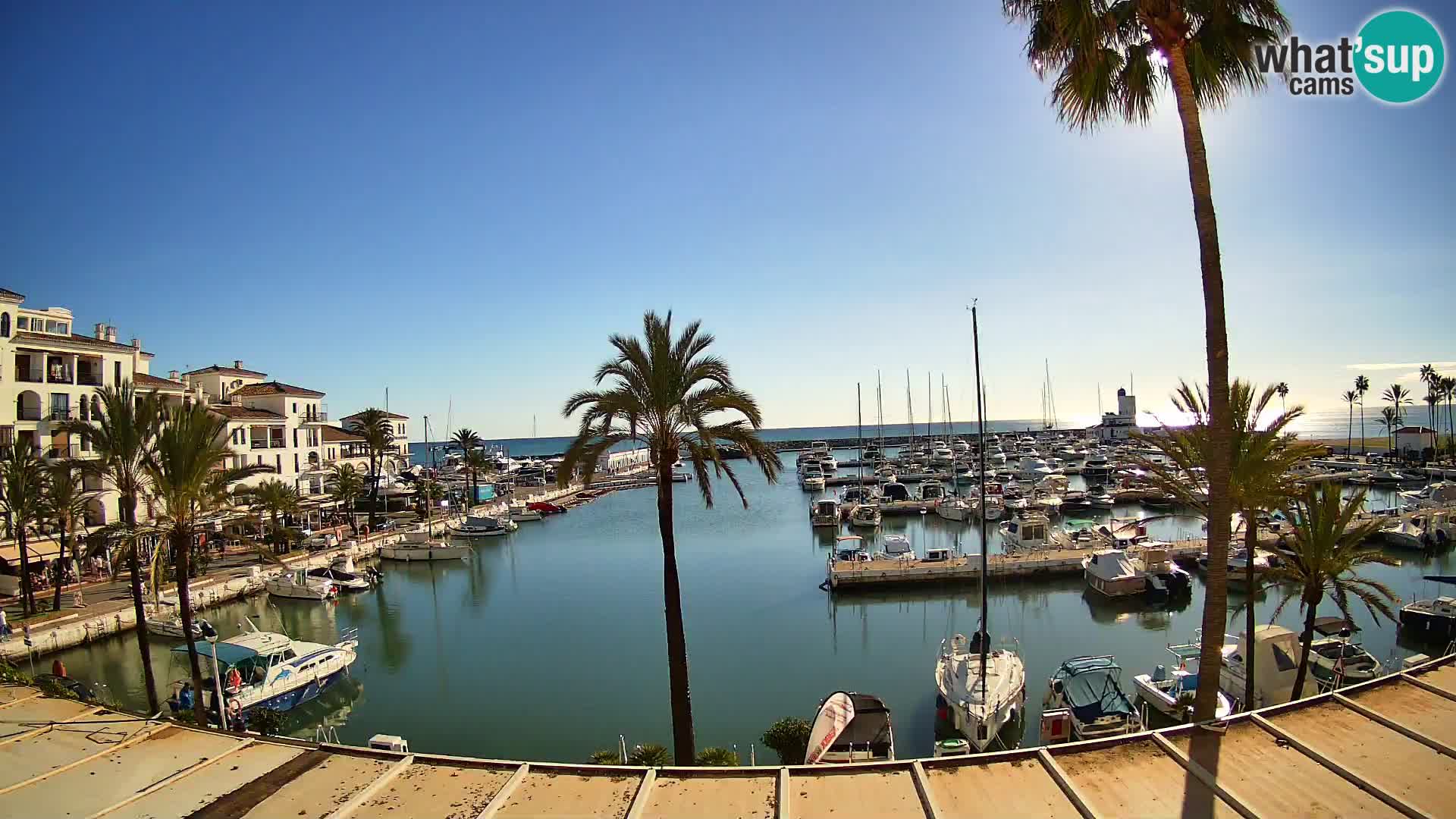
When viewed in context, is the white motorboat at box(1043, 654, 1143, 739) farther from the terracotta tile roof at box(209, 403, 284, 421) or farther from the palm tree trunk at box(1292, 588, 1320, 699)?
the terracotta tile roof at box(209, 403, 284, 421)

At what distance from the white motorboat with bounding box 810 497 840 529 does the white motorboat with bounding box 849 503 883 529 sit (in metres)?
1.30

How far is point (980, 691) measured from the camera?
739 inches

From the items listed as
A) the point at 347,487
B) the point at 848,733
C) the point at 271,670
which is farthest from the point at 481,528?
the point at 848,733

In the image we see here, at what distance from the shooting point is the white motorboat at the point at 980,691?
17.9 meters

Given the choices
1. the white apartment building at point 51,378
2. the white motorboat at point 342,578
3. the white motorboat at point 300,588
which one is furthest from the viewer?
the white motorboat at point 342,578

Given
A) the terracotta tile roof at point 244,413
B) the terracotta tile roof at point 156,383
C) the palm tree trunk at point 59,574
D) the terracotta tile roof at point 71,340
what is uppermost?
the terracotta tile roof at point 71,340

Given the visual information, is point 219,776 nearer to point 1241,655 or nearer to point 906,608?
point 1241,655

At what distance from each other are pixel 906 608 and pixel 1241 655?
15.9m

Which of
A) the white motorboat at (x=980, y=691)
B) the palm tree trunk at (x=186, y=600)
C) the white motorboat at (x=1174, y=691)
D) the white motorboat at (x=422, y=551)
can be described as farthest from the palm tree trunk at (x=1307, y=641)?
the white motorboat at (x=422, y=551)

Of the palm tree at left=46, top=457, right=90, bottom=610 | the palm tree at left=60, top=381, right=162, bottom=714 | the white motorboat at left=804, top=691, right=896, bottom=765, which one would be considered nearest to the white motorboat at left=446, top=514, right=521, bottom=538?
the palm tree at left=46, top=457, right=90, bottom=610

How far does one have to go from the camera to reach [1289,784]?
25.1ft

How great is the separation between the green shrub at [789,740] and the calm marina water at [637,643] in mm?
1484

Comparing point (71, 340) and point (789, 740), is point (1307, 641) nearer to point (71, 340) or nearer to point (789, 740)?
point (789, 740)

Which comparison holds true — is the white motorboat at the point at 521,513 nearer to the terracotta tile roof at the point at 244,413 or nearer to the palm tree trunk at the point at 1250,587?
the terracotta tile roof at the point at 244,413
